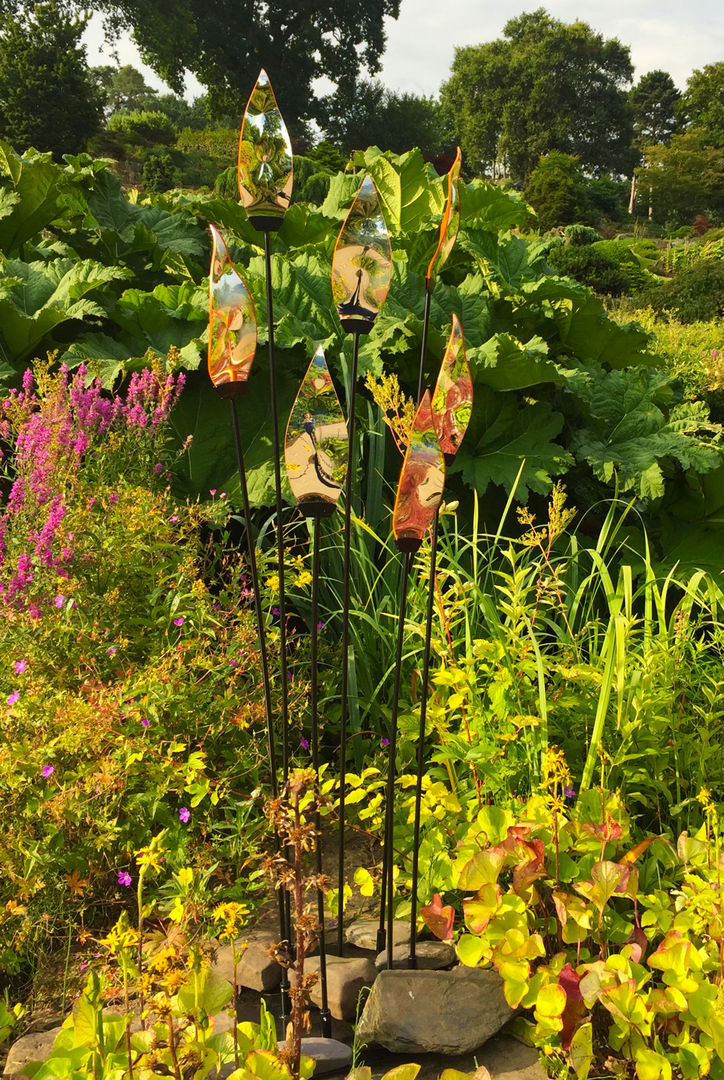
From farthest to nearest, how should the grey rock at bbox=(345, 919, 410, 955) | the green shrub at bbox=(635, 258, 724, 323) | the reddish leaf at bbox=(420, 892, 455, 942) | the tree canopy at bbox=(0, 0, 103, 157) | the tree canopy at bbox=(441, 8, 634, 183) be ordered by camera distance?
the tree canopy at bbox=(441, 8, 634, 183)
the tree canopy at bbox=(0, 0, 103, 157)
the green shrub at bbox=(635, 258, 724, 323)
the grey rock at bbox=(345, 919, 410, 955)
the reddish leaf at bbox=(420, 892, 455, 942)

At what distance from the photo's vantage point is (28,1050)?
146 cm

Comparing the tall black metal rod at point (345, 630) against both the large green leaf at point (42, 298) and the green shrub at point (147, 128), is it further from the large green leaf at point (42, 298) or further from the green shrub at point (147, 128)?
the green shrub at point (147, 128)

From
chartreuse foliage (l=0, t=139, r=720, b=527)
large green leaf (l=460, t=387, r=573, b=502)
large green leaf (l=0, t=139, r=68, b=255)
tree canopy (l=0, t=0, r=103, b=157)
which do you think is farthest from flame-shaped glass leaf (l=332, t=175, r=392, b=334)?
tree canopy (l=0, t=0, r=103, b=157)

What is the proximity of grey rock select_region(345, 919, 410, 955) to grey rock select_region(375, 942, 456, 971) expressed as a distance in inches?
1.2

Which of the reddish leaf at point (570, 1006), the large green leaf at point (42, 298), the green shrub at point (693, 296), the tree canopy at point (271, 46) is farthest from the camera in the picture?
the tree canopy at point (271, 46)

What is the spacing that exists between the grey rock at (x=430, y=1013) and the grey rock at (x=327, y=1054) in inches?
1.8

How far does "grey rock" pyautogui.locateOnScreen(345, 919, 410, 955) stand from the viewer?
1.72 m

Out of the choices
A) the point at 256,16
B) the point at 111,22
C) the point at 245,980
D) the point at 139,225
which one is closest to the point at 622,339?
the point at 139,225

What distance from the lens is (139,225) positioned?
175 inches

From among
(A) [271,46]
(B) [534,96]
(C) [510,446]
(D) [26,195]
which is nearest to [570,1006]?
(C) [510,446]

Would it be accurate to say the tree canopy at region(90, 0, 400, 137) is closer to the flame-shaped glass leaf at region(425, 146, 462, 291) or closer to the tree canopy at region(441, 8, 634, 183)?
the tree canopy at region(441, 8, 634, 183)

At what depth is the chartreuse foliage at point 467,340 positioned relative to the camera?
10.6ft

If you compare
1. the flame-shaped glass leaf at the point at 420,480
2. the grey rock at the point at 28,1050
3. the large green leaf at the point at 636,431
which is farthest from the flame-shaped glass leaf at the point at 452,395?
the large green leaf at the point at 636,431

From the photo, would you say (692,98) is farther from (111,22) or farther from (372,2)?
(111,22)
